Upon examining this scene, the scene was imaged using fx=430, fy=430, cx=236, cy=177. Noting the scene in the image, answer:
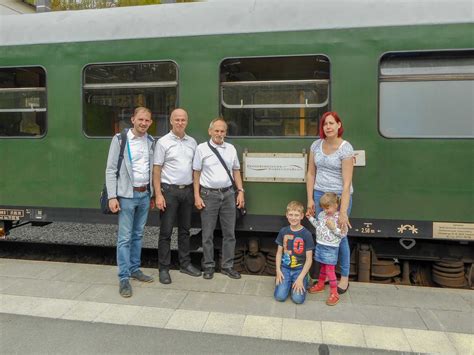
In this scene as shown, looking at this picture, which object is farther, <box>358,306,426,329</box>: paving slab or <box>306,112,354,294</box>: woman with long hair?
<box>306,112,354,294</box>: woman with long hair

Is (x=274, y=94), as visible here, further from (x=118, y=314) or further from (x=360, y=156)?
(x=118, y=314)

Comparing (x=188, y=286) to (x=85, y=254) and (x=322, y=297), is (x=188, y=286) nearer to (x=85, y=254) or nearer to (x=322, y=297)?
(x=322, y=297)

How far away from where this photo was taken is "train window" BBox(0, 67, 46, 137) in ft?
16.8

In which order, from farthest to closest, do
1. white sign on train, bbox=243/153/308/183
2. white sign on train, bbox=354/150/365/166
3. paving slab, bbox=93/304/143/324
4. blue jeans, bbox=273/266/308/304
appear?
white sign on train, bbox=243/153/308/183 < white sign on train, bbox=354/150/365/166 < blue jeans, bbox=273/266/308/304 < paving slab, bbox=93/304/143/324

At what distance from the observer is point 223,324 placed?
3.51 m

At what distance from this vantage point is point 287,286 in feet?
13.3

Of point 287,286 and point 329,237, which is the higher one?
point 329,237

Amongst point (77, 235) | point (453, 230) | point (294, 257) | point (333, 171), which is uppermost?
point (333, 171)

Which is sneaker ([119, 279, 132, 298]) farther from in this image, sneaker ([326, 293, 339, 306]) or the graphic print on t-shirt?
sneaker ([326, 293, 339, 306])

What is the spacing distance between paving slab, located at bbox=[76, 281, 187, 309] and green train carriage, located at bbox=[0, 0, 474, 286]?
96cm

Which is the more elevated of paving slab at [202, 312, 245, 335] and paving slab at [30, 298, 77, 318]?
paving slab at [30, 298, 77, 318]

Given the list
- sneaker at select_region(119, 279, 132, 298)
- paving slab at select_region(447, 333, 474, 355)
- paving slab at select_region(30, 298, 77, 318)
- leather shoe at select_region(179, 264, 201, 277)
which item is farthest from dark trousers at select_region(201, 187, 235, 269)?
paving slab at select_region(447, 333, 474, 355)

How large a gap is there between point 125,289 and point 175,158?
1365 mm

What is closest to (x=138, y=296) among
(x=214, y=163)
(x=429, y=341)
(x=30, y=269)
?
(x=214, y=163)
